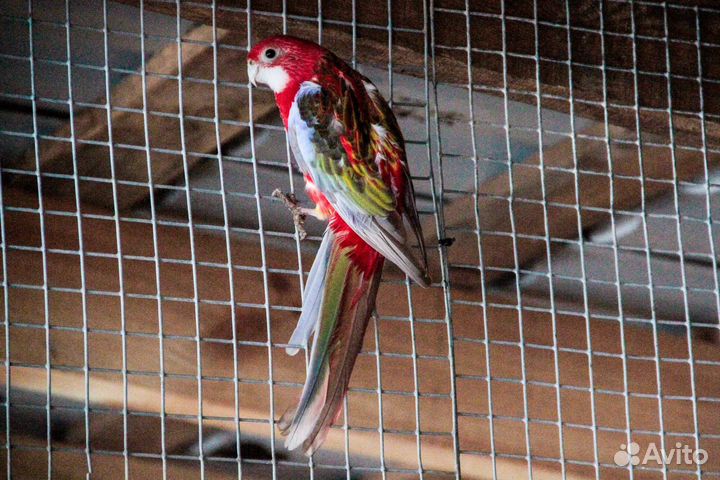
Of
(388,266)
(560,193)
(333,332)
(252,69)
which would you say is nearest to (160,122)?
(252,69)

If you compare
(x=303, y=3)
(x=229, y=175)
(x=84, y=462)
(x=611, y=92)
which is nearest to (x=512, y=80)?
(x=611, y=92)

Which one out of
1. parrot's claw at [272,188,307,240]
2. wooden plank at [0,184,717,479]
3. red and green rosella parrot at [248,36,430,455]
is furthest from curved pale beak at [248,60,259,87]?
wooden plank at [0,184,717,479]

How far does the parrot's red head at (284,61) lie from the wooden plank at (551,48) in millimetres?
85

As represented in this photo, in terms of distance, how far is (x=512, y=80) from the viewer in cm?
149

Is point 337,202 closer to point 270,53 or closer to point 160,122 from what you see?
point 270,53

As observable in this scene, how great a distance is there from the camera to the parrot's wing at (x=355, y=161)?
1.25m

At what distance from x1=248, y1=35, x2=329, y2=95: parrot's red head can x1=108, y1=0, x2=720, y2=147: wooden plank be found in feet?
0.28

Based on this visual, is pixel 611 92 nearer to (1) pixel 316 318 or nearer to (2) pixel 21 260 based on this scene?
(1) pixel 316 318

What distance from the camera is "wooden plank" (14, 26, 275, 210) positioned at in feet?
5.18

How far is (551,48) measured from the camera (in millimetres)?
1513

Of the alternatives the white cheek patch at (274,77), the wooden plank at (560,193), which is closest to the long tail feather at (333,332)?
the white cheek patch at (274,77)

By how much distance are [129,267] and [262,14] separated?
0.62 meters

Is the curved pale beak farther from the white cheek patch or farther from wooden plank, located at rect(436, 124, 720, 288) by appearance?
wooden plank, located at rect(436, 124, 720, 288)

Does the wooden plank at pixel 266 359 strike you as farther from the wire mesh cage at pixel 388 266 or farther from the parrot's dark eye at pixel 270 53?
the parrot's dark eye at pixel 270 53
